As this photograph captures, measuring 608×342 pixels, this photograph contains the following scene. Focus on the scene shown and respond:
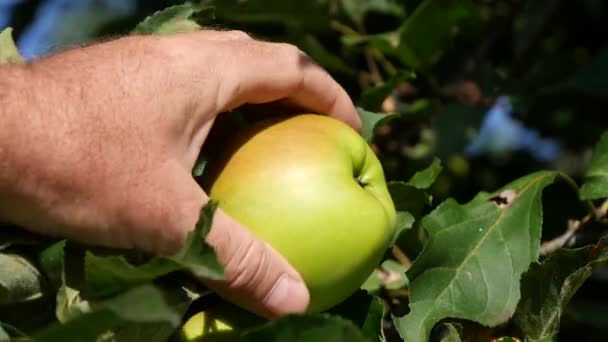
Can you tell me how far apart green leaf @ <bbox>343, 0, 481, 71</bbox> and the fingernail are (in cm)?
94

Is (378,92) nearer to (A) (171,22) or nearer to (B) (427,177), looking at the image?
(B) (427,177)

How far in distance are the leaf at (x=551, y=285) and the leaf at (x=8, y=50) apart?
0.71 metres

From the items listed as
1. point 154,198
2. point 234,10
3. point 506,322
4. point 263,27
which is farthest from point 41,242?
point 263,27

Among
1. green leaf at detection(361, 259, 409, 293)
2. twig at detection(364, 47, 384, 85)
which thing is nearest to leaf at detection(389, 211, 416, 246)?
green leaf at detection(361, 259, 409, 293)

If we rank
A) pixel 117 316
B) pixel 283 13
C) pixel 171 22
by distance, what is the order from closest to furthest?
pixel 117 316 → pixel 171 22 → pixel 283 13

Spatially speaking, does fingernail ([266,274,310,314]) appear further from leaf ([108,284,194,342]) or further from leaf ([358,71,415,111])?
leaf ([358,71,415,111])

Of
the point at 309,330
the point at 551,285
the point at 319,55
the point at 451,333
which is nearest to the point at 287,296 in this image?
the point at 309,330

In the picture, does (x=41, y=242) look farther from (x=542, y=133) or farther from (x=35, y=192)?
(x=542, y=133)

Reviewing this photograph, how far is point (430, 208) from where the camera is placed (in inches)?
61.5

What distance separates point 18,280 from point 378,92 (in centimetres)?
73

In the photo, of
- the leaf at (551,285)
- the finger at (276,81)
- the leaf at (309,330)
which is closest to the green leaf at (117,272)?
the leaf at (309,330)

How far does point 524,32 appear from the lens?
231 cm

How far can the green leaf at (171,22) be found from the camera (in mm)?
1454

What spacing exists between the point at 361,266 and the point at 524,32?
1.25 m
